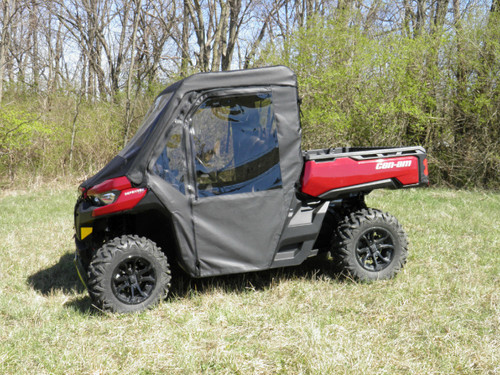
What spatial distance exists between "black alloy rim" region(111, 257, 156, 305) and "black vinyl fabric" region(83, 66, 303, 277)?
11.5 inches

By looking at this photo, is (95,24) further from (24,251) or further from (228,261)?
(228,261)

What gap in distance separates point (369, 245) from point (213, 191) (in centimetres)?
158

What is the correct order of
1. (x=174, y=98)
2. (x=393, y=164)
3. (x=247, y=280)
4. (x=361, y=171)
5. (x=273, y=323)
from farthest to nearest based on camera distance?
(x=247, y=280), (x=393, y=164), (x=361, y=171), (x=174, y=98), (x=273, y=323)

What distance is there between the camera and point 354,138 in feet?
38.2

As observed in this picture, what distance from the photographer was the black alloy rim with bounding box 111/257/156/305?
12.5 feet

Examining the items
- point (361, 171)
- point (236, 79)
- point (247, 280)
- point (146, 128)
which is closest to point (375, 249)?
point (361, 171)

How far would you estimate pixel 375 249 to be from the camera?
14.7ft

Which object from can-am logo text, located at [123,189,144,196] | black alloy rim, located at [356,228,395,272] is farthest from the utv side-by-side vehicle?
black alloy rim, located at [356,228,395,272]

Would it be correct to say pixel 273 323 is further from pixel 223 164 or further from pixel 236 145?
pixel 236 145

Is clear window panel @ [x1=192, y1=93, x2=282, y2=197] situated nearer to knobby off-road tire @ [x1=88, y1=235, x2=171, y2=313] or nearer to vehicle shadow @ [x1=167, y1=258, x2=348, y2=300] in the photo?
knobby off-road tire @ [x1=88, y1=235, x2=171, y2=313]

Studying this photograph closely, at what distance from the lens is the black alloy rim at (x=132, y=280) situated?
12.5 feet

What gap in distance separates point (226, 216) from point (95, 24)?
14.8 metres

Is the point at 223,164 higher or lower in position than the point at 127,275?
higher

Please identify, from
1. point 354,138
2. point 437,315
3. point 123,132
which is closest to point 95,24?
point 123,132
